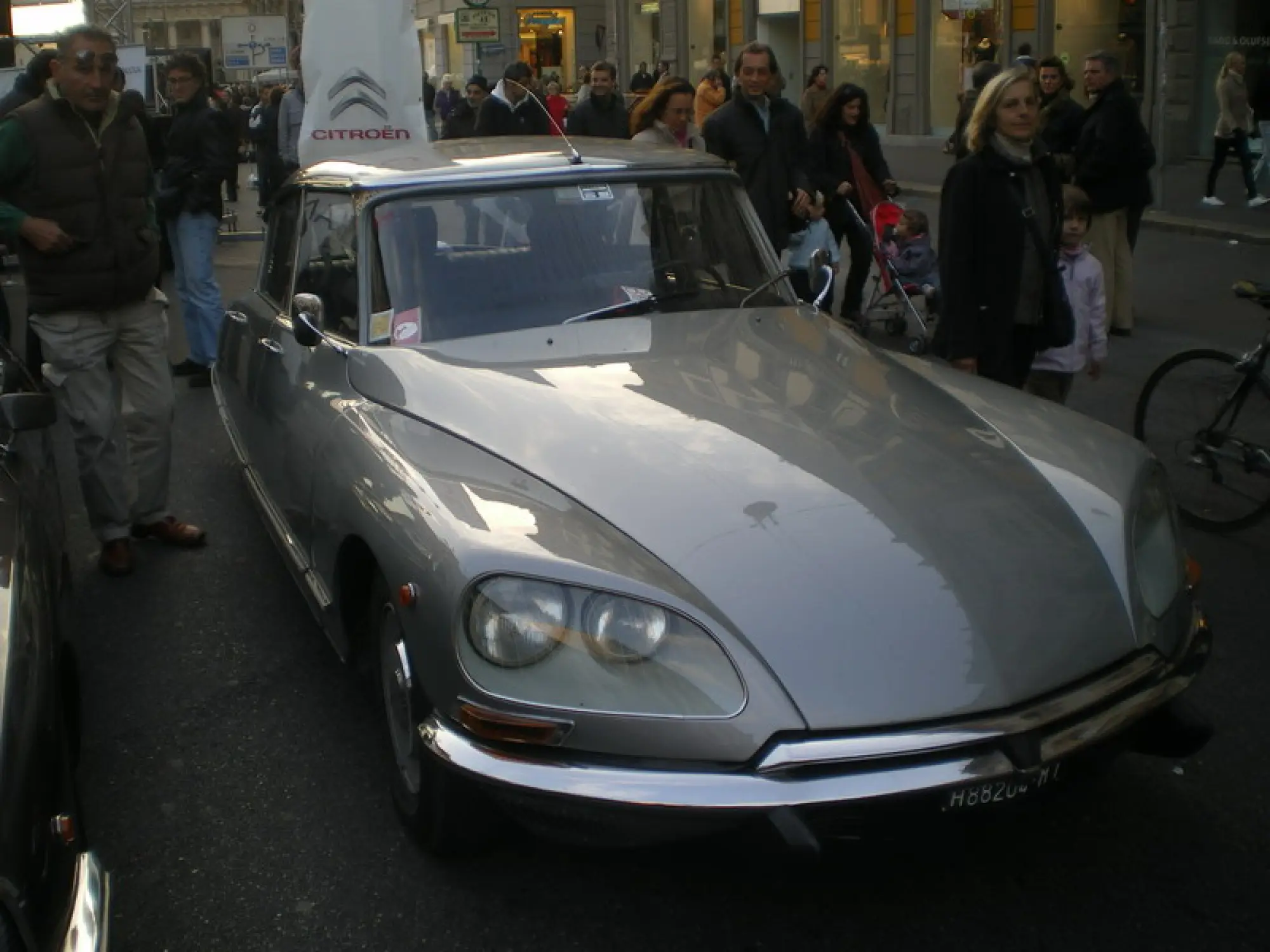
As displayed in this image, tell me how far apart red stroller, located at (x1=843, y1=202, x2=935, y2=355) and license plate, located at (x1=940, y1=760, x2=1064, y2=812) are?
6.79m

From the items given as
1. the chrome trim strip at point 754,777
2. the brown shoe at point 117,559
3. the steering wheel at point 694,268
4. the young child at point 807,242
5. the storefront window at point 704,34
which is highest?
the storefront window at point 704,34

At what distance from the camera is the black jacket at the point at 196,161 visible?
9008mm

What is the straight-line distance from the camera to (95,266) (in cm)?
552

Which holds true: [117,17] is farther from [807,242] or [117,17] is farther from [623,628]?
[623,628]

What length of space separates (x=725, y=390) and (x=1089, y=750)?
1.38 metres

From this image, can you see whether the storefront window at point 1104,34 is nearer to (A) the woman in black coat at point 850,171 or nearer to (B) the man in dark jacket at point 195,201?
(A) the woman in black coat at point 850,171

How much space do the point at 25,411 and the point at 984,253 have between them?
3.24 m

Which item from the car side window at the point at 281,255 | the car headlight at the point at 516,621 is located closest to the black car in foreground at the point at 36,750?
the car headlight at the point at 516,621

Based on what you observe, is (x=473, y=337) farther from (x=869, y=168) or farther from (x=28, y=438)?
(x=869, y=168)

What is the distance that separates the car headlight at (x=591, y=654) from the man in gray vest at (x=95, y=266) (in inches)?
123

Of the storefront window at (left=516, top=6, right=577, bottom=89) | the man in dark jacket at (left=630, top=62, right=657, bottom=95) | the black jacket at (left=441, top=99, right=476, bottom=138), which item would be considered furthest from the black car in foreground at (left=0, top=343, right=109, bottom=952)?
the storefront window at (left=516, top=6, right=577, bottom=89)

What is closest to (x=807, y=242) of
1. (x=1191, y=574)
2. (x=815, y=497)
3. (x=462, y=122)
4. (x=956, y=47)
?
(x=1191, y=574)

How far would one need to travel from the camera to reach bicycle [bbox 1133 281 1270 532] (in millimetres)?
5727

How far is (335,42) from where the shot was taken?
33.3 ft
